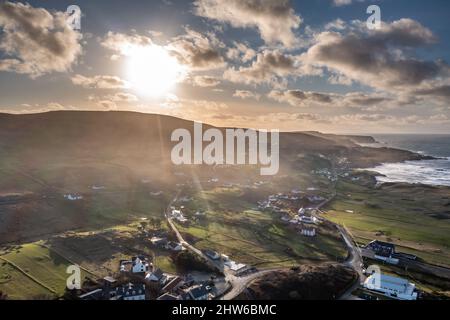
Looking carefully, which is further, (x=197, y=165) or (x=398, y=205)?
(x=197, y=165)

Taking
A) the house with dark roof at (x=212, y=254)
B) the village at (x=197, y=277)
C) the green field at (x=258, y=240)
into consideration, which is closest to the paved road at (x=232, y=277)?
the village at (x=197, y=277)

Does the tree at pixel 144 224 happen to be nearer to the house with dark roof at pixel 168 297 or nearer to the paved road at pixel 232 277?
the paved road at pixel 232 277

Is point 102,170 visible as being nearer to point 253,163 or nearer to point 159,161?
point 159,161

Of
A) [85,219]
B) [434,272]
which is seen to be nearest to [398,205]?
[434,272]

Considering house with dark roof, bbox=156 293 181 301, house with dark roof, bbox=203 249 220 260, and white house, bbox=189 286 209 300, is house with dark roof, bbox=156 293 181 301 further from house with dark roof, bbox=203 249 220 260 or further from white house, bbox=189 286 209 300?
house with dark roof, bbox=203 249 220 260

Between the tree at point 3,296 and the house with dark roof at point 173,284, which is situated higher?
the tree at point 3,296

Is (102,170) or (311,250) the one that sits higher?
(102,170)

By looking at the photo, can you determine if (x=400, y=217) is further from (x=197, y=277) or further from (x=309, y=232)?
(x=197, y=277)
